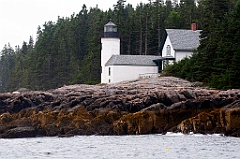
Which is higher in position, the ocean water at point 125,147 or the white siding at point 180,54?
the white siding at point 180,54

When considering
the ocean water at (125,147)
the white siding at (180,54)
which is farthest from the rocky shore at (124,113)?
the white siding at (180,54)

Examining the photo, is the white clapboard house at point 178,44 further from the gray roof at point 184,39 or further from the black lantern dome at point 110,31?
the black lantern dome at point 110,31

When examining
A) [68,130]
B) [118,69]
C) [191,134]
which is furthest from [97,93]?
[118,69]

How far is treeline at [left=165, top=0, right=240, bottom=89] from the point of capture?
4138cm

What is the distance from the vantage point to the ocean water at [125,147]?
26.4m

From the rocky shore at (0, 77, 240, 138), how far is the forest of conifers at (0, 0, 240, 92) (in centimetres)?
A: 619

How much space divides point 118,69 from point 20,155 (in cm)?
2828

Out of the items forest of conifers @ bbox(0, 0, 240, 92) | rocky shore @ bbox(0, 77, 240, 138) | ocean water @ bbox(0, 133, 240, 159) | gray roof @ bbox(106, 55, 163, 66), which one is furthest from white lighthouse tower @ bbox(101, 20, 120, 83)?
ocean water @ bbox(0, 133, 240, 159)

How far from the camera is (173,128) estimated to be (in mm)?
33406

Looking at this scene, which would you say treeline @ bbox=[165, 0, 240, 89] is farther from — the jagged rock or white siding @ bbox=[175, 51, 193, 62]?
the jagged rock

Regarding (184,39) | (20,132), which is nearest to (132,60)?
(184,39)

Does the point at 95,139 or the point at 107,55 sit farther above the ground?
the point at 107,55

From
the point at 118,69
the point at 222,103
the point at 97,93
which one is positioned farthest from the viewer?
the point at 118,69

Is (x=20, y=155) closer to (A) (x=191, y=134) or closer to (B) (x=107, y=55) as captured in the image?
(A) (x=191, y=134)
